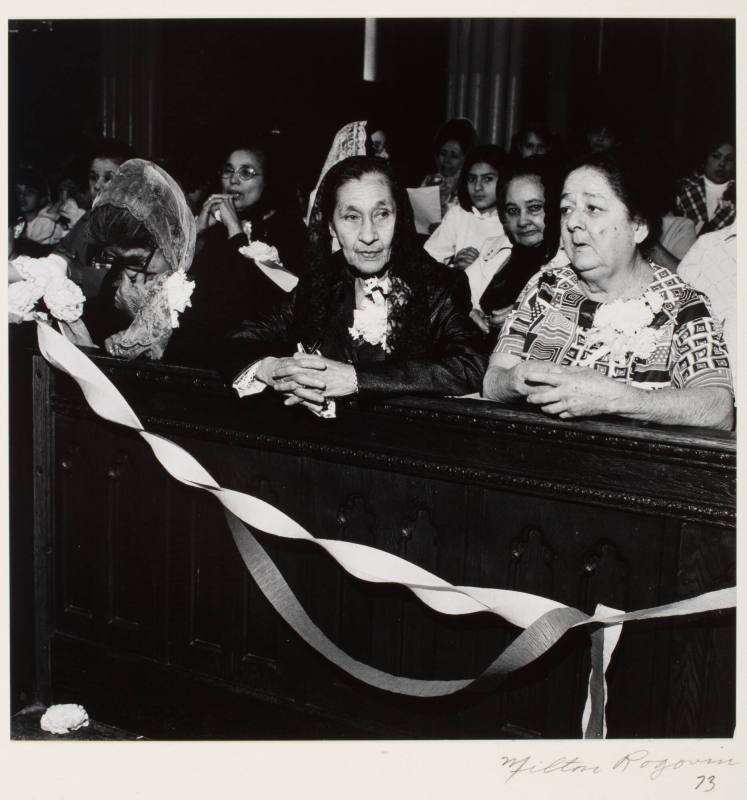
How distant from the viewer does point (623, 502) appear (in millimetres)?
2471

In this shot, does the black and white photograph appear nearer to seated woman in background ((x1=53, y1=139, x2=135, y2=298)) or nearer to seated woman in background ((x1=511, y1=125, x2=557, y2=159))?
seated woman in background ((x1=53, y1=139, x2=135, y2=298))

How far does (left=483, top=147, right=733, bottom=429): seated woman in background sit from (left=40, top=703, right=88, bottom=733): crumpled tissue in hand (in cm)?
186

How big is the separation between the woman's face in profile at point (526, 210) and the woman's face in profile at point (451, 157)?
75.9 inches

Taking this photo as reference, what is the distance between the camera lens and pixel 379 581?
274cm

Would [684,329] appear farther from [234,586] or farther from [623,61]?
[623,61]

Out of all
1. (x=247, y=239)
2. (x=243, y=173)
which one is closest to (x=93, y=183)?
(x=243, y=173)

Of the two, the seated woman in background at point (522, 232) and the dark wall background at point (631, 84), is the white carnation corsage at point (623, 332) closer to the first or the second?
the seated woman in background at point (522, 232)

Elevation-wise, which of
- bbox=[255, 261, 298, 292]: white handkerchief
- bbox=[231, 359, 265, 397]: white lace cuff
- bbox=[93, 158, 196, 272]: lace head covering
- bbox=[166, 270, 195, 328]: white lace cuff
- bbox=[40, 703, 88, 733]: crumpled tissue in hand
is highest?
bbox=[93, 158, 196, 272]: lace head covering

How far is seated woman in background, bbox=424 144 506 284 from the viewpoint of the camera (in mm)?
4641

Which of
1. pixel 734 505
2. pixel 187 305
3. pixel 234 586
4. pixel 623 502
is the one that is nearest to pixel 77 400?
pixel 187 305

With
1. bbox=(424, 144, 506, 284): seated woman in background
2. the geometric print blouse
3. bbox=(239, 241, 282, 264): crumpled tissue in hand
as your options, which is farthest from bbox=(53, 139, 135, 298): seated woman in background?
the geometric print blouse

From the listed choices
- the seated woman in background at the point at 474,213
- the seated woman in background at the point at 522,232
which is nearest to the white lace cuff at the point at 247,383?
the seated woman in background at the point at 522,232

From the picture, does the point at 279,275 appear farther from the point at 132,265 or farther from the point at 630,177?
the point at 630,177

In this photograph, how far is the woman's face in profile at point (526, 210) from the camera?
12.0ft
